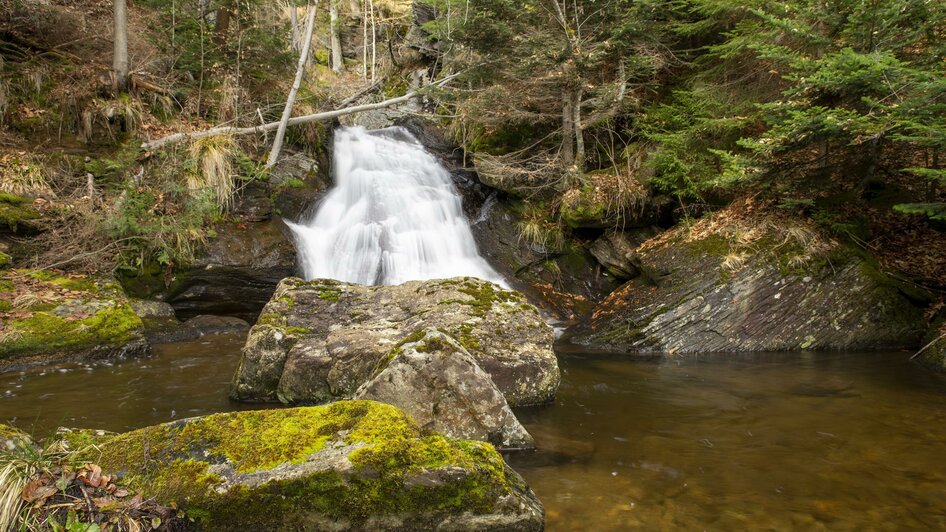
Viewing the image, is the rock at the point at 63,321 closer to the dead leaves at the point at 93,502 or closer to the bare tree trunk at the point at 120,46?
the bare tree trunk at the point at 120,46

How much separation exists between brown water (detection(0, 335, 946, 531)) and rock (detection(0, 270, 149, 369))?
458 mm

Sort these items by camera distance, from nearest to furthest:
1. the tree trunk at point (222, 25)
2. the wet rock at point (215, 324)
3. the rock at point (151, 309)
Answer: the rock at point (151, 309)
the wet rock at point (215, 324)
the tree trunk at point (222, 25)

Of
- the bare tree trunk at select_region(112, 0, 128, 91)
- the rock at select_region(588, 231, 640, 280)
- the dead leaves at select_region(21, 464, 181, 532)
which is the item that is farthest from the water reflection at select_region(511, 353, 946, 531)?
the bare tree trunk at select_region(112, 0, 128, 91)

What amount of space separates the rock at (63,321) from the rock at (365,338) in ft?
9.59

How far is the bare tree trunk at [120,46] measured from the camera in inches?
392

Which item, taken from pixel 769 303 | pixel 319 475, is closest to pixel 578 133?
pixel 769 303

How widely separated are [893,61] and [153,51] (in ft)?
45.9

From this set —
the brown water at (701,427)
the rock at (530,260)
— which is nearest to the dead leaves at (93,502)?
the brown water at (701,427)

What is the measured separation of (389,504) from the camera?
269 cm

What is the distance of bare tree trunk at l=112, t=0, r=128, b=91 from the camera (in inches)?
392

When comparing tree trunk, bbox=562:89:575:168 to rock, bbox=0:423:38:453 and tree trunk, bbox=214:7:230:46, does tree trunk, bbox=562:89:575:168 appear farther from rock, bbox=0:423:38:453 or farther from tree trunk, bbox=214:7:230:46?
rock, bbox=0:423:38:453

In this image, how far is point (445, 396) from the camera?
4.30m

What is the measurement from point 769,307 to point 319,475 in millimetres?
8081

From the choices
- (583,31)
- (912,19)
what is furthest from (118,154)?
(912,19)
